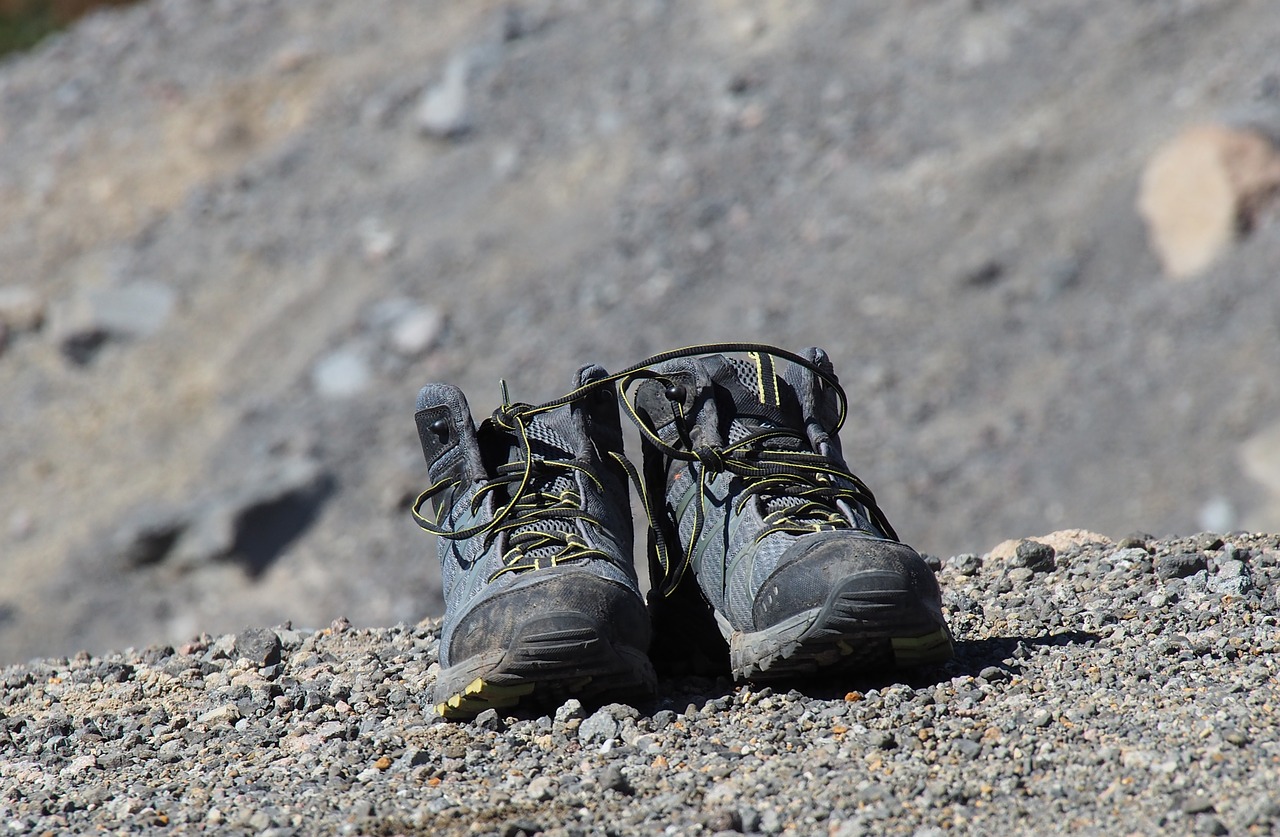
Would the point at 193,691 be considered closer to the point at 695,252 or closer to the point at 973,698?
the point at 973,698

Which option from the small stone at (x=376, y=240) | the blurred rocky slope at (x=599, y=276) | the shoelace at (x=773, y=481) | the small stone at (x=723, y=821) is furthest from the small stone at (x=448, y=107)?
the small stone at (x=723, y=821)

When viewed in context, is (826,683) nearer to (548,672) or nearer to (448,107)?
(548,672)

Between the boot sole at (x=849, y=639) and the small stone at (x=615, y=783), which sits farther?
the boot sole at (x=849, y=639)

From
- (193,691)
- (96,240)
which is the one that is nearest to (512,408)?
(193,691)

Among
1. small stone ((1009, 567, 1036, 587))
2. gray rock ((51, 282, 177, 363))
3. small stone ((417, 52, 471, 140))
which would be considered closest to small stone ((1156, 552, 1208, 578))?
small stone ((1009, 567, 1036, 587))

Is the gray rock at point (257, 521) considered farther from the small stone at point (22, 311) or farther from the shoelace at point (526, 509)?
the shoelace at point (526, 509)

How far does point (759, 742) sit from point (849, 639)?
27cm

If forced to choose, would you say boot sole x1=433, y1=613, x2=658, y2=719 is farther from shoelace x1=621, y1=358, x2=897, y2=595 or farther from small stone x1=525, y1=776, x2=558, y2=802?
shoelace x1=621, y1=358, x2=897, y2=595

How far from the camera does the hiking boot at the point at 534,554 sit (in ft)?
8.71

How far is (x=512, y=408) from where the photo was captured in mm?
3186

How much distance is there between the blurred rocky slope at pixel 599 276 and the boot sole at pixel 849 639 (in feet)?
20.7

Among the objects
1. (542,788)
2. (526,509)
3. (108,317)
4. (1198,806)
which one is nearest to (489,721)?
(542,788)

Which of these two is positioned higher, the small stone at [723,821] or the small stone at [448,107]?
the small stone at [448,107]

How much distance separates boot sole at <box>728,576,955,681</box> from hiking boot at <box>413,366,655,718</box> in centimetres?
25
